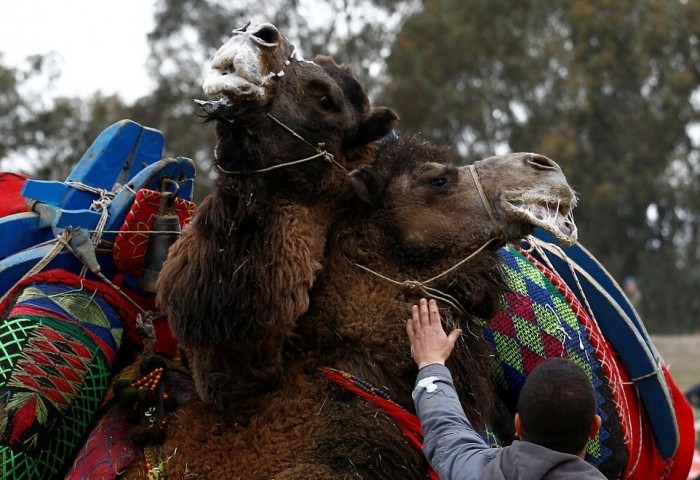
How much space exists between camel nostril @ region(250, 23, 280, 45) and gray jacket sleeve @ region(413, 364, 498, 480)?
1.12 m

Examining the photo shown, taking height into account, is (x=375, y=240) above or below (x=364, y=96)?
below

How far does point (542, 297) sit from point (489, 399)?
2.42 ft

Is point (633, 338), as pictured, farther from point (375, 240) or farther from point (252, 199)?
point (252, 199)

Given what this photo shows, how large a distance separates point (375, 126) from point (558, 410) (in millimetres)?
1230

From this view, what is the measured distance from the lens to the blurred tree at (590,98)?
86.5 feet

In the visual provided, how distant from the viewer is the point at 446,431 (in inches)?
113

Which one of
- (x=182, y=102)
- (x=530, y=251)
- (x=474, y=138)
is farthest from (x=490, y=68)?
(x=530, y=251)

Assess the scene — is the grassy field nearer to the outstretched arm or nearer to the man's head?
the outstretched arm

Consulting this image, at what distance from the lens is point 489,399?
3.32 meters

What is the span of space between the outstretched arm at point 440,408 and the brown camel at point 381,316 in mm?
100

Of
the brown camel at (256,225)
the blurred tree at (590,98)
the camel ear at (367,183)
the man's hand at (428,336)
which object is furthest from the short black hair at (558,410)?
the blurred tree at (590,98)

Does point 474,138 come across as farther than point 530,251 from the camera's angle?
Yes

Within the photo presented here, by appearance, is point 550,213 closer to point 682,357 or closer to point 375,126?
point 375,126

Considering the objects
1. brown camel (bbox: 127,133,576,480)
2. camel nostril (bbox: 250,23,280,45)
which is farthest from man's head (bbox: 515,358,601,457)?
camel nostril (bbox: 250,23,280,45)
